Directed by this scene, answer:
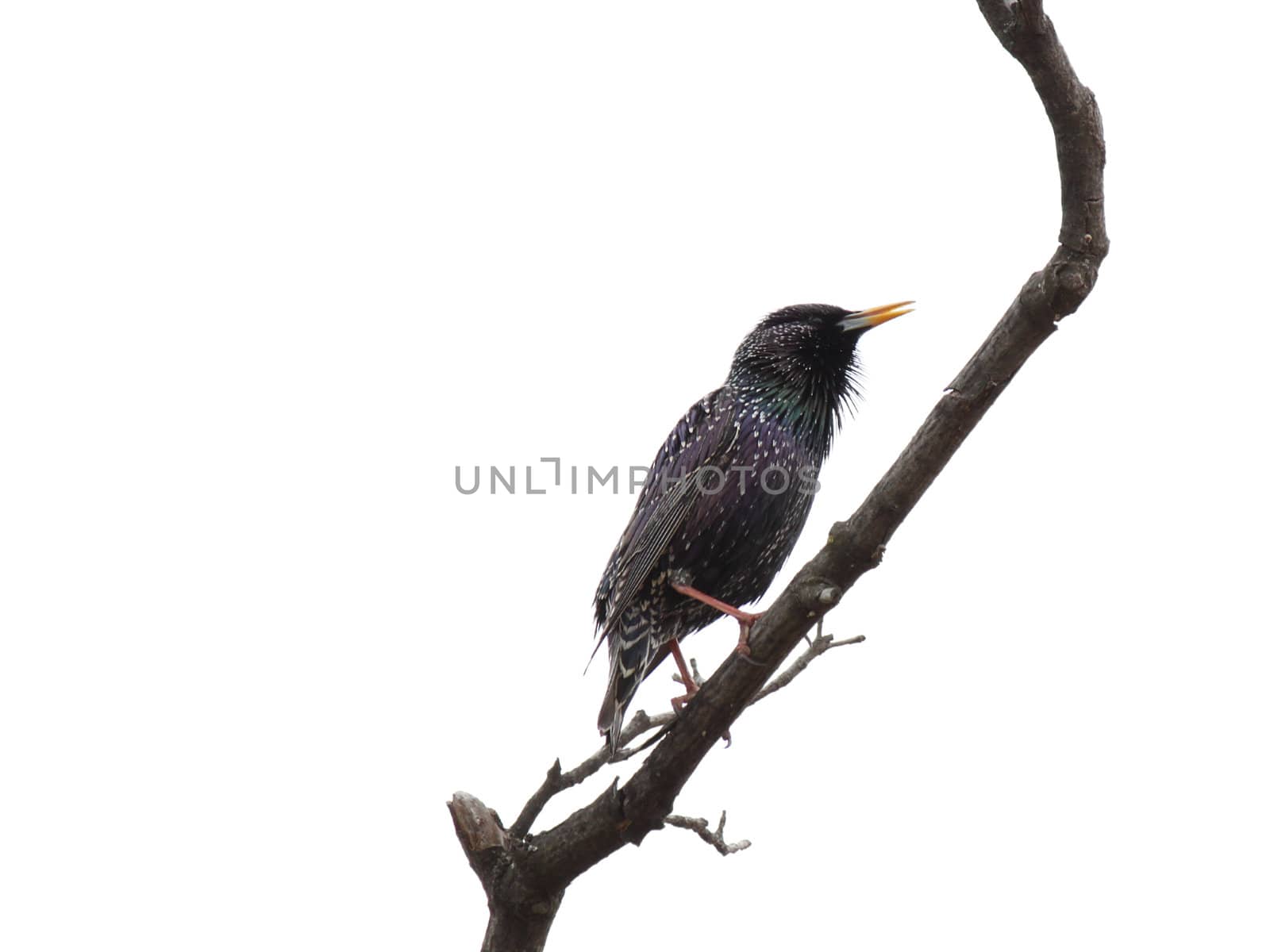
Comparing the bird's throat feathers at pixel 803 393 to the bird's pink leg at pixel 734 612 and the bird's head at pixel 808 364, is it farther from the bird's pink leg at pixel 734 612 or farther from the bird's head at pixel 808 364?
the bird's pink leg at pixel 734 612

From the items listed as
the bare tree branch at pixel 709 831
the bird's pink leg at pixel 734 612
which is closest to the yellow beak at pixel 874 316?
the bird's pink leg at pixel 734 612

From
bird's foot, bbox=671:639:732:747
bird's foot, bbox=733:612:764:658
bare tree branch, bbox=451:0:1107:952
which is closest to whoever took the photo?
bare tree branch, bbox=451:0:1107:952

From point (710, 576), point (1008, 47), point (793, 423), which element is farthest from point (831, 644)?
point (1008, 47)

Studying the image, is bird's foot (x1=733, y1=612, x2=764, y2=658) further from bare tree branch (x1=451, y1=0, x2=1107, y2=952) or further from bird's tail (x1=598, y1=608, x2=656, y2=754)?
bird's tail (x1=598, y1=608, x2=656, y2=754)

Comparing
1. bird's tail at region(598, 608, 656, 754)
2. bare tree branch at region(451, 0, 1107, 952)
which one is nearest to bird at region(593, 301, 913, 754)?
bird's tail at region(598, 608, 656, 754)

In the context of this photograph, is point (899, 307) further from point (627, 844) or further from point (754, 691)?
point (627, 844)

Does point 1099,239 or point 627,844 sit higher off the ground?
point 1099,239
